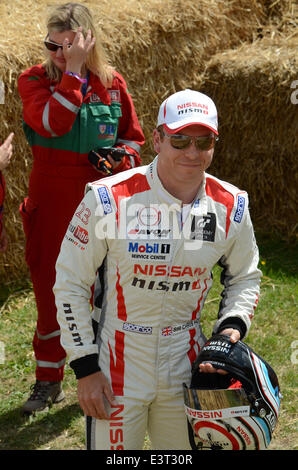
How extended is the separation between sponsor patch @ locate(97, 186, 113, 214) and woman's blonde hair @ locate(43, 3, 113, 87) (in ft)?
5.52

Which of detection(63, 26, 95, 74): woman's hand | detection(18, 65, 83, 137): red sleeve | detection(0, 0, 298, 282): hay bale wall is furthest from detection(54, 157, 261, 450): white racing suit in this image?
detection(0, 0, 298, 282): hay bale wall

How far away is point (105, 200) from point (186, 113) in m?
0.53

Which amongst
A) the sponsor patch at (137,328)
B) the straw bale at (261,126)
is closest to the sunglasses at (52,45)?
the sponsor patch at (137,328)

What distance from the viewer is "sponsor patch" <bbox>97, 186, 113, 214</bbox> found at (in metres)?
2.92

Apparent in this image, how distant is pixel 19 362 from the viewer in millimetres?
5488

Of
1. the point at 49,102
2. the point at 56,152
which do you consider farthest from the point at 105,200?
the point at 56,152

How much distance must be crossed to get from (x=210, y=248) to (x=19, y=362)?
3011mm

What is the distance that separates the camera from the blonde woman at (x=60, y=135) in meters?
4.21

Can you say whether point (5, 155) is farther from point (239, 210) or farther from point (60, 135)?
point (239, 210)

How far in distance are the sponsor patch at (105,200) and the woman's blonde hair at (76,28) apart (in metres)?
1.68

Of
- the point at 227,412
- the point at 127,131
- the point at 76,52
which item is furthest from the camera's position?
the point at 127,131

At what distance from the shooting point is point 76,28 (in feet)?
13.9

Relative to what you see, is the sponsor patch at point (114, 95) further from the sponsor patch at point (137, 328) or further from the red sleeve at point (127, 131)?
the sponsor patch at point (137, 328)
